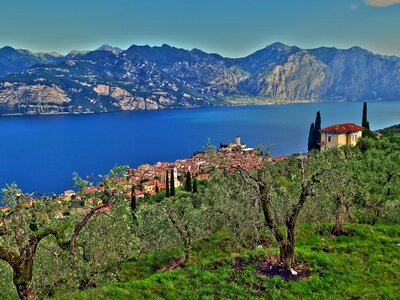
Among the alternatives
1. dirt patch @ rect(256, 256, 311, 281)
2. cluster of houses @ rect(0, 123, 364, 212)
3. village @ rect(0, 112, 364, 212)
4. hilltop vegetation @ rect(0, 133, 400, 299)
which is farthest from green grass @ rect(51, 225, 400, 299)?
cluster of houses @ rect(0, 123, 364, 212)

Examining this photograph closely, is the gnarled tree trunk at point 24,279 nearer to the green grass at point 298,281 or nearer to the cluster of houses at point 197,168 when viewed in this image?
the green grass at point 298,281

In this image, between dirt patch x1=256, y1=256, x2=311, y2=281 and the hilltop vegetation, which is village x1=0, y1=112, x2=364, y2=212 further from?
dirt patch x1=256, y1=256, x2=311, y2=281

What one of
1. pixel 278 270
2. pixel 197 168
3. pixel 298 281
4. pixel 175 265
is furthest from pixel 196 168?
pixel 298 281

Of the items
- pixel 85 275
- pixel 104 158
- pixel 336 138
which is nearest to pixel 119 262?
pixel 85 275

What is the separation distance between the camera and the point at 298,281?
47.8 feet

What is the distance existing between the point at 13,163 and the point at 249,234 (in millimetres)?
149498

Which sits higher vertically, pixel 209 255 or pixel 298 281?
pixel 298 281

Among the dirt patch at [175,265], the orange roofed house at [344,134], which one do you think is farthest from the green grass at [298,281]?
the orange roofed house at [344,134]

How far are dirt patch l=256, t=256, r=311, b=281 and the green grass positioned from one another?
28cm

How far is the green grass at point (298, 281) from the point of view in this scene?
44.8 feet

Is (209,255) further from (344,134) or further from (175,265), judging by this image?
(344,134)

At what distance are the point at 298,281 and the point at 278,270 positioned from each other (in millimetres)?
1222

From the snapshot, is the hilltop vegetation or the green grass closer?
the hilltop vegetation

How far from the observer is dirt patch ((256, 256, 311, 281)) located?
15094mm
